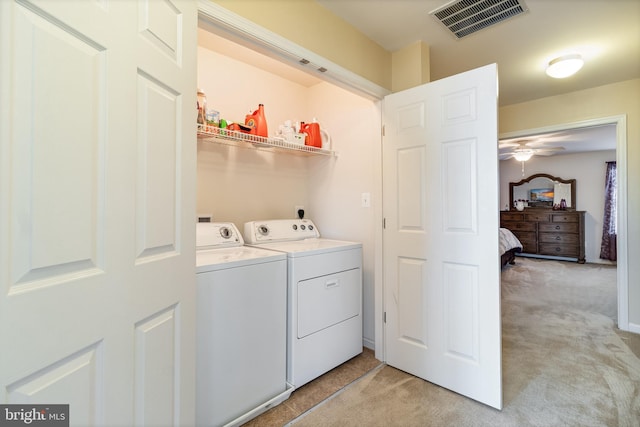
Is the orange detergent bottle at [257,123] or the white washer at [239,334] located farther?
the orange detergent bottle at [257,123]

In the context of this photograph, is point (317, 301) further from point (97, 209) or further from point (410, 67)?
point (410, 67)

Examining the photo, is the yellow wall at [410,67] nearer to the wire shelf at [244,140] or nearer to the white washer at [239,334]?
the wire shelf at [244,140]

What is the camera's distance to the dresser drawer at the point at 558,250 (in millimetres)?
6312

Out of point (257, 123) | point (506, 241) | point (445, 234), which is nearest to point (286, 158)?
point (257, 123)

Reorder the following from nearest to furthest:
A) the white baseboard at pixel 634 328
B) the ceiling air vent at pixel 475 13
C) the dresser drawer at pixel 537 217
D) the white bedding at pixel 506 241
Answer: the ceiling air vent at pixel 475 13 → the white baseboard at pixel 634 328 → the white bedding at pixel 506 241 → the dresser drawer at pixel 537 217

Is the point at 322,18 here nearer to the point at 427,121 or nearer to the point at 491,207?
the point at 427,121

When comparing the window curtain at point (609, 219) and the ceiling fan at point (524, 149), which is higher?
the ceiling fan at point (524, 149)

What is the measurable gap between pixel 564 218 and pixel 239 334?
24.5 ft

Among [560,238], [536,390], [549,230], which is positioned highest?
[549,230]

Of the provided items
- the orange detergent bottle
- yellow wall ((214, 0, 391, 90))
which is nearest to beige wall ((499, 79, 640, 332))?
yellow wall ((214, 0, 391, 90))

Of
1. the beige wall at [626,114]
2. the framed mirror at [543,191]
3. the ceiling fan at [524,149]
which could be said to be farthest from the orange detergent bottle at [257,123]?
the framed mirror at [543,191]

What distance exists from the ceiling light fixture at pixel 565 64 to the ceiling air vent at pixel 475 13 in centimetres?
83

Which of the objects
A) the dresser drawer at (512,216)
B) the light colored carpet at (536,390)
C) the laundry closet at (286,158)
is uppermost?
the laundry closet at (286,158)

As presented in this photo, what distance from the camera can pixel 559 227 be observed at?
646 cm
